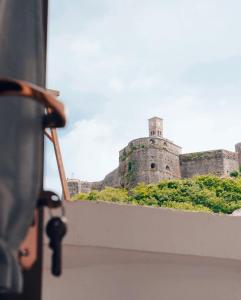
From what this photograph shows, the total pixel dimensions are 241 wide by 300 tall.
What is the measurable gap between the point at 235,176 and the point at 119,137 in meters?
8.61

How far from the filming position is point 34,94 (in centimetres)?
39

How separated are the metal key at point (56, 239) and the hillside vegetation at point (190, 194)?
20308 millimetres

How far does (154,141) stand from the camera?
23484 millimetres

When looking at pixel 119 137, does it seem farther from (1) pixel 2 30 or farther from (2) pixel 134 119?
(1) pixel 2 30

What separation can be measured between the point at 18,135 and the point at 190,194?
2184 cm

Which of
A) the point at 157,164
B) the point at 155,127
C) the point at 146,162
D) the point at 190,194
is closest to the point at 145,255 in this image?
the point at 190,194

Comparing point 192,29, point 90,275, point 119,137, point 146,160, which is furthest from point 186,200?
point 90,275

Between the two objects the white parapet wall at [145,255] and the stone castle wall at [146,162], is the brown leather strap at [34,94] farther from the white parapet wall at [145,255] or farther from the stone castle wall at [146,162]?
the stone castle wall at [146,162]

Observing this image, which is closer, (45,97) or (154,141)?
(45,97)

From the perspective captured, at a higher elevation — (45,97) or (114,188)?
(114,188)

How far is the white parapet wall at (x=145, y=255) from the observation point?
88 cm

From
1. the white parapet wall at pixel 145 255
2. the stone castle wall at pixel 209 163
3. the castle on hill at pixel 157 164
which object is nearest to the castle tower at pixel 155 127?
the castle on hill at pixel 157 164

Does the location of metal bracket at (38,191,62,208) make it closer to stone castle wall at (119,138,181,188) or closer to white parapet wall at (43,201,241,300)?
white parapet wall at (43,201,241,300)

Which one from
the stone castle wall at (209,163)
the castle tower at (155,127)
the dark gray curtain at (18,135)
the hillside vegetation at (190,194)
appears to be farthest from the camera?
the castle tower at (155,127)
